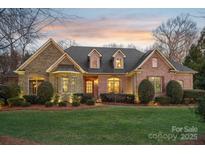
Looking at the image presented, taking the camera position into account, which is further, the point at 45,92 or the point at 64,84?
the point at 64,84

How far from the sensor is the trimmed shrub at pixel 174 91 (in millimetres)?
18844

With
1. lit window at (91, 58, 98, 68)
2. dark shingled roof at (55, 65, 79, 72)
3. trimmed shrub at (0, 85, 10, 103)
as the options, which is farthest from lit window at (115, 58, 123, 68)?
trimmed shrub at (0, 85, 10, 103)

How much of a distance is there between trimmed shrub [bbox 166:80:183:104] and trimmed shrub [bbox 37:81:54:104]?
5.92 meters

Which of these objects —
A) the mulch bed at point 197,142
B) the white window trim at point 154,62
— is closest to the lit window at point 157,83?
the white window trim at point 154,62

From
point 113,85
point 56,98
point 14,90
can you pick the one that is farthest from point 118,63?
point 14,90

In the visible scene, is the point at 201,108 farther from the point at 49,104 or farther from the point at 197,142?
the point at 49,104

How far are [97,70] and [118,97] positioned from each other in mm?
2718

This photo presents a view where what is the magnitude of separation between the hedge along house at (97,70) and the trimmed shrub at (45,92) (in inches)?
8.8

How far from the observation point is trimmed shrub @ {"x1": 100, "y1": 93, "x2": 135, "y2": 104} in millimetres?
17948

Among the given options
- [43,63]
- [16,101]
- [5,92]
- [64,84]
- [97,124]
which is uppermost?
[43,63]

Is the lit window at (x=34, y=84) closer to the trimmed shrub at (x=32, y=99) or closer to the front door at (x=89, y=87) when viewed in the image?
the trimmed shrub at (x=32, y=99)

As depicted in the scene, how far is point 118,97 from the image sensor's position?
60.2 feet
